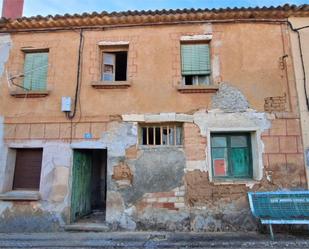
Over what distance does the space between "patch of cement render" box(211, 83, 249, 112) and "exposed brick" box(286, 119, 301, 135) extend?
3.59 ft

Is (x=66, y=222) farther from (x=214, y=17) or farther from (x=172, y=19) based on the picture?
(x=214, y=17)

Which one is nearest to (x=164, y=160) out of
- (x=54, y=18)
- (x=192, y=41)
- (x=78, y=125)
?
(x=78, y=125)

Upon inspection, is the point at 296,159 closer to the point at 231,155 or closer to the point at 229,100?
the point at 231,155

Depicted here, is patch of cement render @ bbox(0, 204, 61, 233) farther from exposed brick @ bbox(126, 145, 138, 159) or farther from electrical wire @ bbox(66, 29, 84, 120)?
electrical wire @ bbox(66, 29, 84, 120)

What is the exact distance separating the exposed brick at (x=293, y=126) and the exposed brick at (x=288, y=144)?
0.15m

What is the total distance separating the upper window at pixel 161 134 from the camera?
673 centimetres

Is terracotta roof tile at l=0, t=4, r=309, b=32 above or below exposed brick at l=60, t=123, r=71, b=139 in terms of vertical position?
above

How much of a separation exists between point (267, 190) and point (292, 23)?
4525 millimetres

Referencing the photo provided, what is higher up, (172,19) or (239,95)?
(172,19)

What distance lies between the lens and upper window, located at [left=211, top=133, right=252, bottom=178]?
21.7 feet

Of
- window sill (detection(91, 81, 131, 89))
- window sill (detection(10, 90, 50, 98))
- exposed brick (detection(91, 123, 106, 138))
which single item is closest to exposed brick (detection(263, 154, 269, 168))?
window sill (detection(91, 81, 131, 89))

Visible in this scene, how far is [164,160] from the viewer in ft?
21.3

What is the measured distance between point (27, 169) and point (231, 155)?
5.48 metres

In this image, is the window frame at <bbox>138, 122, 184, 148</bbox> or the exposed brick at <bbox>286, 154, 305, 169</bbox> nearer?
the exposed brick at <bbox>286, 154, 305, 169</bbox>
